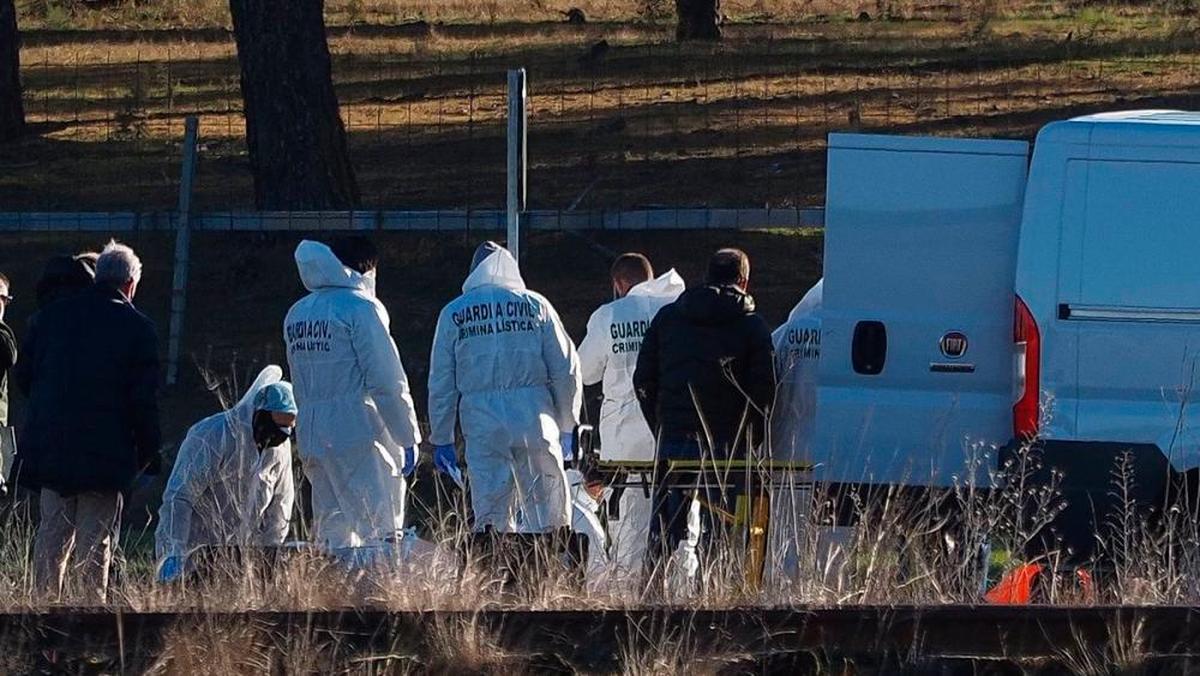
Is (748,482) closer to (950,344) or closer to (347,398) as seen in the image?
(950,344)

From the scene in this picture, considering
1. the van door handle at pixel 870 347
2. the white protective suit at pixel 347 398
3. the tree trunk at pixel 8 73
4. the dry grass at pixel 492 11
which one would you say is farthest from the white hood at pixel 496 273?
the dry grass at pixel 492 11

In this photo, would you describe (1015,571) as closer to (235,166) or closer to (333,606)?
(333,606)

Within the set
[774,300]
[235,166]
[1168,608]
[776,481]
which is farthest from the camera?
[235,166]

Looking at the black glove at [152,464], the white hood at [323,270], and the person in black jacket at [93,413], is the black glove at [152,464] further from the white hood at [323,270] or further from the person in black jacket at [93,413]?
the white hood at [323,270]

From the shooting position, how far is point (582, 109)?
19.7m

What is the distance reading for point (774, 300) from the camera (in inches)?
567

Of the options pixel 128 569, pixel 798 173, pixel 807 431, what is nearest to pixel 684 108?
pixel 798 173

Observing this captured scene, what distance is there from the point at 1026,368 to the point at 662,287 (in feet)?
7.06

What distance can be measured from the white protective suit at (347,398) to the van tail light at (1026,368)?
2474 mm

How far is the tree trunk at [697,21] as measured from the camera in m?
23.3

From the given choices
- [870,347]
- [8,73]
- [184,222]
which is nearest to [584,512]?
[870,347]

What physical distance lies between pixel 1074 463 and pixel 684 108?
464 inches

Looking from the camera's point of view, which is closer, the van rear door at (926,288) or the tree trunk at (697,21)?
the van rear door at (926,288)

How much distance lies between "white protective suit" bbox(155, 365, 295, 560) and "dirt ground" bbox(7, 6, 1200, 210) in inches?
289
